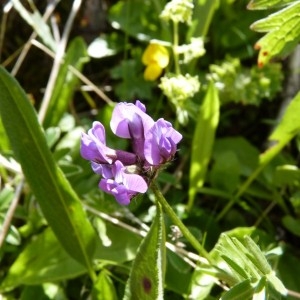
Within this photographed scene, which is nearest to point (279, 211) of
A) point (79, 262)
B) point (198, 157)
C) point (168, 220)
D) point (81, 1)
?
point (198, 157)

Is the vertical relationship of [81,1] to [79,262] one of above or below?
above

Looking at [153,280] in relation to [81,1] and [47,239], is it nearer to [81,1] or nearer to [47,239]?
[47,239]

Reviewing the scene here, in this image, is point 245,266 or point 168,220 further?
point 168,220

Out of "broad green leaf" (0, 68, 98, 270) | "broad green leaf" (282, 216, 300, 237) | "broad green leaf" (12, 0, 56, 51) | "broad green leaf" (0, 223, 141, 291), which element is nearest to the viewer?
"broad green leaf" (0, 68, 98, 270)

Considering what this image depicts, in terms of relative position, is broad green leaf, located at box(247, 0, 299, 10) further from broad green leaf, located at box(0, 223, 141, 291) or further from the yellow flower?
broad green leaf, located at box(0, 223, 141, 291)

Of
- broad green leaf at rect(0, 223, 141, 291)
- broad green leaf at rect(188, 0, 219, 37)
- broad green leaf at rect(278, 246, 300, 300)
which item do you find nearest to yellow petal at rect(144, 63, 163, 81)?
broad green leaf at rect(188, 0, 219, 37)

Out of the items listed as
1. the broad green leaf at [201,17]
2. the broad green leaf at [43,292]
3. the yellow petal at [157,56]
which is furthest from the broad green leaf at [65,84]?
the broad green leaf at [43,292]

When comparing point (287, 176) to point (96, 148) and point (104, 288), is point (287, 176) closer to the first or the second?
point (104, 288)

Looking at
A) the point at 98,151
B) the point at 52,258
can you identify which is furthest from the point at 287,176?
the point at 98,151
